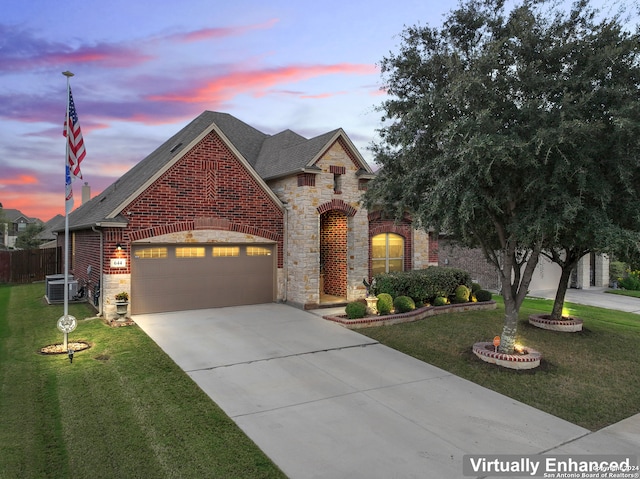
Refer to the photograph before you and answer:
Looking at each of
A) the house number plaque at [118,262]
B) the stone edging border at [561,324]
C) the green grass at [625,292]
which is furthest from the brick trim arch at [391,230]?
the green grass at [625,292]

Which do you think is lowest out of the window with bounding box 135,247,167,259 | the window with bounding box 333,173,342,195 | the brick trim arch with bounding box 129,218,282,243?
the window with bounding box 135,247,167,259

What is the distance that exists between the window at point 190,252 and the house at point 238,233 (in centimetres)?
4

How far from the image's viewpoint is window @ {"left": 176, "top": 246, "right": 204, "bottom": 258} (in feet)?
47.0

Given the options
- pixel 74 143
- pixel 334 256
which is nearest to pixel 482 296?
pixel 334 256

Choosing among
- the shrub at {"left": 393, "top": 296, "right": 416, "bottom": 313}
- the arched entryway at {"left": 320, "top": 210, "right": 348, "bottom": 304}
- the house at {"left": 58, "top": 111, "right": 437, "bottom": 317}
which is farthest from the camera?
the arched entryway at {"left": 320, "top": 210, "right": 348, "bottom": 304}

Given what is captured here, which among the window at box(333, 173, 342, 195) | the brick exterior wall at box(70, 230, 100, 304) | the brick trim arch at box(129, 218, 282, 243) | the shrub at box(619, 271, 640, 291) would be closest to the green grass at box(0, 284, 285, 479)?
the brick trim arch at box(129, 218, 282, 243)

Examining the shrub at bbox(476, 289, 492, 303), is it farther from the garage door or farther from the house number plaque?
the house number plaque

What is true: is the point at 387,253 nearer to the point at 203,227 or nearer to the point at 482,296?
the point at 482,296

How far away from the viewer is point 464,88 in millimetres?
8414

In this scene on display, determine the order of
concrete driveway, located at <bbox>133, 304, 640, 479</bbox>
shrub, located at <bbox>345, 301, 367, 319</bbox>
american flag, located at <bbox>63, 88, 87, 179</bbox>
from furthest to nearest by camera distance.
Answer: shrub, located at <bbox>345, 301, 367, 319</bbox>, american flag, located at <bbox>63, 88, 87, 179</bbox>, concrete driveway, located at <bbox>133, 304, 640, 479</bbox>

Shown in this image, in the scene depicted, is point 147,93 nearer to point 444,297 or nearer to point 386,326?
point 386,326

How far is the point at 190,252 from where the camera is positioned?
572 inches

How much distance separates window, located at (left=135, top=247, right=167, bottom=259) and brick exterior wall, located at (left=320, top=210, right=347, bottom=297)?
6.81 meters

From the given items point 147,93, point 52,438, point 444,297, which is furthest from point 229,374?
point 147,93
